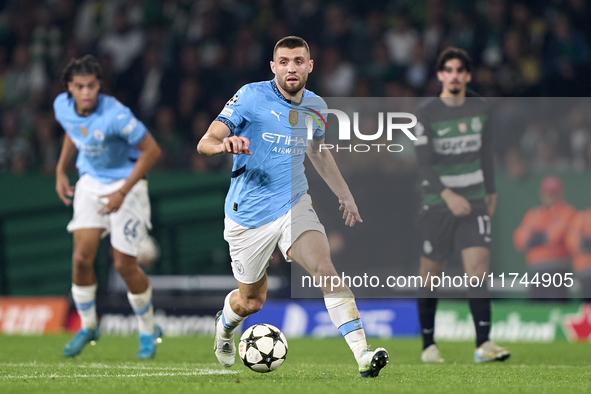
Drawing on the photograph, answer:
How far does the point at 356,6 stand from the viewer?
15.6 metres

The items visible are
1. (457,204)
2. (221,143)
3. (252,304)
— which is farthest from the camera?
(457,204)

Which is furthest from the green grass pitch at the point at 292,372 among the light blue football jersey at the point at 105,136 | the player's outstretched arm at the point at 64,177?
the light blue football jersey at the point at 105,136

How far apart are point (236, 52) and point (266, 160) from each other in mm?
9334

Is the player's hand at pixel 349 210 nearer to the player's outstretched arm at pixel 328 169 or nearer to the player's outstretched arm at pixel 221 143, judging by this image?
the player's outstretched arm at pixel 328 169

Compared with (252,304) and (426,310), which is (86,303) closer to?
(252,304)

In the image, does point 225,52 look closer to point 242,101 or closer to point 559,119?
point 559,119

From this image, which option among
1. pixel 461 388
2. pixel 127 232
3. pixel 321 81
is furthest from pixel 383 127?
pixel 321 81

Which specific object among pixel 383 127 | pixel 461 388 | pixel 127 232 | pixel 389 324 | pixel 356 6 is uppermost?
pixel 356 6

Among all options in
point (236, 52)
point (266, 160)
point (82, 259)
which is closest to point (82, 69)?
point (82, 259)

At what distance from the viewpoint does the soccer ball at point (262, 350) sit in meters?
5.95

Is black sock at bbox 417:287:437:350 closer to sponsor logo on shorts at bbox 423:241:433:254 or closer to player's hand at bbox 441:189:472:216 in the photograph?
sponsor logo on shorts at bbox 423:241:433:254

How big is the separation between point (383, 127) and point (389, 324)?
392 cm

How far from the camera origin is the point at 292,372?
636 centimetres

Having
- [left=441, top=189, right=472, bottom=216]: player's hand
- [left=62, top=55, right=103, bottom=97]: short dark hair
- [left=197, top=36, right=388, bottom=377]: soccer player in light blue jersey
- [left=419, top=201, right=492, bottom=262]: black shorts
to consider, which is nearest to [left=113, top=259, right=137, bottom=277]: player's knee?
[left=62, top=55, right=103, bottom=97]: short dark hair
